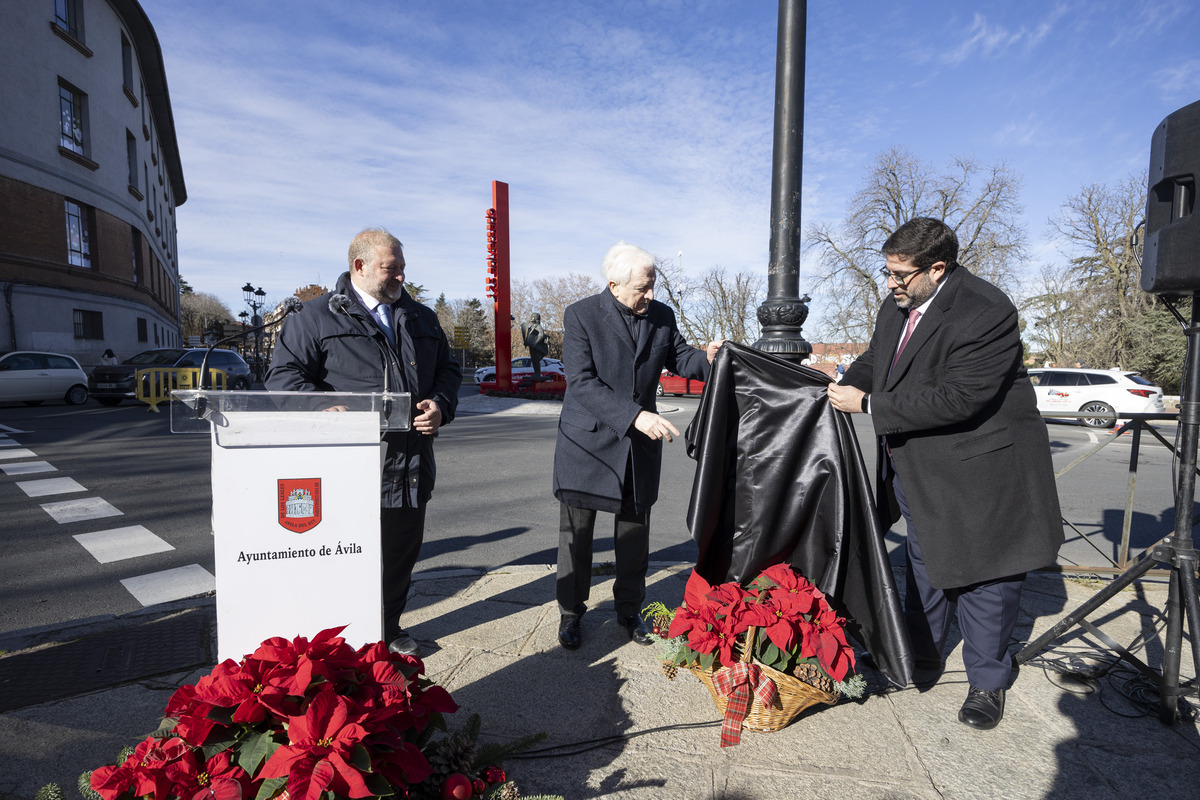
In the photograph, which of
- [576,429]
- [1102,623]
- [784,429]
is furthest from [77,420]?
[1102,623]

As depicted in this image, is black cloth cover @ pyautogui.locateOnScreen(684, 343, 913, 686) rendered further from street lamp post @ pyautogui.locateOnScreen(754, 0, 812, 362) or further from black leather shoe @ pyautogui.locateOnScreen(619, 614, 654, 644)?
street lamp post @ pyautogui.locateOnScreen(754, 0, 812, 362)

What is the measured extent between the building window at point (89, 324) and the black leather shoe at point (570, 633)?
2717cm

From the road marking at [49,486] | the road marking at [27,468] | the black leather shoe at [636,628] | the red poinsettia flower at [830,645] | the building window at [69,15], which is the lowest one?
the road marking at [49,486]

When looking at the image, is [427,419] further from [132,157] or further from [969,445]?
[132,157]

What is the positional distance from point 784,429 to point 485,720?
172 cm

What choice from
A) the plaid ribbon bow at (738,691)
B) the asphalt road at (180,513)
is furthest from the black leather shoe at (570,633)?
the asphalt road at (180,513)

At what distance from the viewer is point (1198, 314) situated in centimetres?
267

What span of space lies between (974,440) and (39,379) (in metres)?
19.7

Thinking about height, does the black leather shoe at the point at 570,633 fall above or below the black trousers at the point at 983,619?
below

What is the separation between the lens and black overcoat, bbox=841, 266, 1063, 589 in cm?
253

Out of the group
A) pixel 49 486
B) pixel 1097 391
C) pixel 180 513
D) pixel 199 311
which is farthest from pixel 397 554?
pixel 199 311

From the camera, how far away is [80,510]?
6.16 metres

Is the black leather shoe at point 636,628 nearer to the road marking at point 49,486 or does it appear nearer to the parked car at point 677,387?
the road marking at point 49,486

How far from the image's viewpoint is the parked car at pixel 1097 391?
54.3ft
